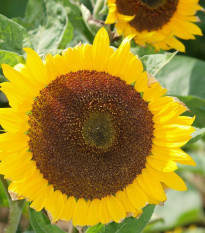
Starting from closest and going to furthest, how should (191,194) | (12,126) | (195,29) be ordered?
(12,126) → (195,29) → (191,194)

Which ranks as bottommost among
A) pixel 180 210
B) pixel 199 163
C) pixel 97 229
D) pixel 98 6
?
pixel 180 210

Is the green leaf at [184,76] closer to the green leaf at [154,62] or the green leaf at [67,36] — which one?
the green leaf at [67,36]

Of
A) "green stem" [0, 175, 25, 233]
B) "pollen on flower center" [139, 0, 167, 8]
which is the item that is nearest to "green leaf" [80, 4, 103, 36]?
"pollen on flower center" [139, 0, 167, 8]

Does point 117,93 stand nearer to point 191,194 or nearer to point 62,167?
point 62,167

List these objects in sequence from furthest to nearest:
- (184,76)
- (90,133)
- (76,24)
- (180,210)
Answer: (180,210) → (184,76) → (76,24) → (90,133)

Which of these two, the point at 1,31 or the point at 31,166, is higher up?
the point at 1,31

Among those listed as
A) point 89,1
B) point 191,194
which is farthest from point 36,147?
point 191,194

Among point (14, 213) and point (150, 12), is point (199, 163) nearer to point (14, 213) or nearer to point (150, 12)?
point (150, 12)

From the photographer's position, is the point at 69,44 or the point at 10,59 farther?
the point at 69,44

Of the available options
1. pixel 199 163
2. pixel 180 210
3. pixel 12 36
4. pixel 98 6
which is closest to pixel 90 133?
pixel 12 36
